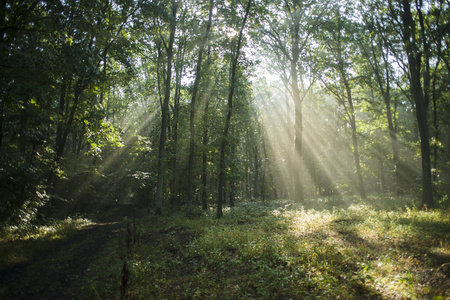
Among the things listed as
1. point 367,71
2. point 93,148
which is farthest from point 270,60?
point 93,148

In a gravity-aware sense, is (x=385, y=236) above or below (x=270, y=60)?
below

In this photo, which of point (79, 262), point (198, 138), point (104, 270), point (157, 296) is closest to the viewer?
point (157, 296)

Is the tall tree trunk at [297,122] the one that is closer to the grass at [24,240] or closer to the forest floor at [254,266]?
the forest floor at [254,266]

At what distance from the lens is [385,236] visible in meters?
7.86

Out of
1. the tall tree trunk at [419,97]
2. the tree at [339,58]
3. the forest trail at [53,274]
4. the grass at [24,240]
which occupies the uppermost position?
the tree at [339,58]

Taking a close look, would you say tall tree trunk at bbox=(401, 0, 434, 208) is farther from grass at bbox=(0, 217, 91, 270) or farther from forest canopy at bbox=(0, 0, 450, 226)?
grass at bbox=(0, 217, 91, 270)

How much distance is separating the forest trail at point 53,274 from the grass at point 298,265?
399 mm

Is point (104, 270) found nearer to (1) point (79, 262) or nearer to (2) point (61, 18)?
(1) point (79, 262)

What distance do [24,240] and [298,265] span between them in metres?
9.40

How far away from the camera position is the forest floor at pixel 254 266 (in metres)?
5.02

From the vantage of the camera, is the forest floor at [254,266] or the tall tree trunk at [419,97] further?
the tall tree trunk at [419,97]

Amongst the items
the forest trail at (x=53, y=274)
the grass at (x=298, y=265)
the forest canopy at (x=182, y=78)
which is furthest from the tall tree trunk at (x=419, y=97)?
the forest trail at (x=53, y=274)

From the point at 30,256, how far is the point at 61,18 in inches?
320

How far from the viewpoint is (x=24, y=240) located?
8727 mm
